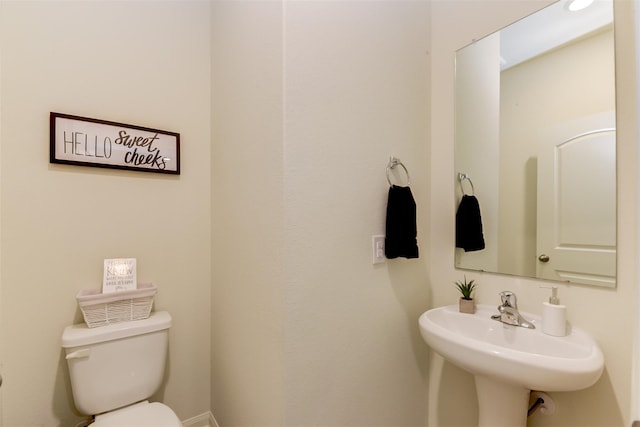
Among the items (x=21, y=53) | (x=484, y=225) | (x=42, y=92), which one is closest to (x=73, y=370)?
(x=42, y=92)

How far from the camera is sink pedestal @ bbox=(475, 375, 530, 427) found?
1.00m

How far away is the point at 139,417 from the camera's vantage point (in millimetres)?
1164

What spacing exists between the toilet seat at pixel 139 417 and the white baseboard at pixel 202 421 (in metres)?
0.45

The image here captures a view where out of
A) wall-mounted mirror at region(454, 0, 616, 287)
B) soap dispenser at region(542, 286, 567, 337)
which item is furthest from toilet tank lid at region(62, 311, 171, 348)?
soap dispenser at region(542, 286, 567, 337)

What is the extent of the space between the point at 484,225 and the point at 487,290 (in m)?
0.29

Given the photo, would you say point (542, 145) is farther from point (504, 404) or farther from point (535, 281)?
point (504, 404)

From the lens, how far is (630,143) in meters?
0.91

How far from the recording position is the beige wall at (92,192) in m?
1.17

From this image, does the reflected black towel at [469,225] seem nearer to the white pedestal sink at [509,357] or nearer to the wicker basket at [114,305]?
the white pedestal sink at [509,357]

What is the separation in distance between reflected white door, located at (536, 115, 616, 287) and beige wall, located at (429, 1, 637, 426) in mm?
29

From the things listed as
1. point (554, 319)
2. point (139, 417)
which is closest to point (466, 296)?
point (554, 319)

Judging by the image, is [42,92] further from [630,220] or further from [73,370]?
[630,220]

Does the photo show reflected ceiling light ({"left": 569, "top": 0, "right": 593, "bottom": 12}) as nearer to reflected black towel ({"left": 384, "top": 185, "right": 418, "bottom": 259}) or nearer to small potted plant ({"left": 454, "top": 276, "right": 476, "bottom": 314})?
reflected black towel ({"left": 384, "top": 185, "right": 418, "bottom": 259})

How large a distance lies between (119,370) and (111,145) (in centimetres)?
102
